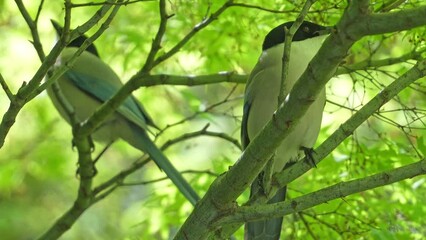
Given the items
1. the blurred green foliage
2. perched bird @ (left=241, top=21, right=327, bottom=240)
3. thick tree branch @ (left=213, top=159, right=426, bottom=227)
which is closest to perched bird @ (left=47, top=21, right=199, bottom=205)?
the blurred green foliage

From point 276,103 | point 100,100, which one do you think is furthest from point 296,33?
point 100,100

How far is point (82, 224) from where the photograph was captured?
6.20 meters

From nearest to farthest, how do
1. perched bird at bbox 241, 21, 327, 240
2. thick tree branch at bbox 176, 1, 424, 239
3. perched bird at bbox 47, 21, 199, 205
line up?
thick tree branch at bbox 176, 1, 424, 239 < perched bird at bbox 241, 21, 327, 240 < perched bird at bbox 47, 21, 199, 205

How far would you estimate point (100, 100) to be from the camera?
4168 millimetres

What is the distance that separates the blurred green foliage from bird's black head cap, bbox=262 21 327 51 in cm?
4

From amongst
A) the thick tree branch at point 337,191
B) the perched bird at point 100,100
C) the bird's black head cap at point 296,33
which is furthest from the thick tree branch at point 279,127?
the perched bird at point 100,100

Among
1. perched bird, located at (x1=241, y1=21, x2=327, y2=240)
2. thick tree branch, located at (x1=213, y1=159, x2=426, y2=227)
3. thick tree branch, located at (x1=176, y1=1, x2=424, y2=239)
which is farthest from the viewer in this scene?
perched bird, located at (x1=241, y1=21, x2=327, y2=240)

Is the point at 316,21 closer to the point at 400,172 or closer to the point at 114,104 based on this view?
the point at 114,104

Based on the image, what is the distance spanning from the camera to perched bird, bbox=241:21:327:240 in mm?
Result: 2791

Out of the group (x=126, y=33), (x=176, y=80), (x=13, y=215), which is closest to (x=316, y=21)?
(x=176, y=80)

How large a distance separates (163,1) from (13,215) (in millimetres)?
3422

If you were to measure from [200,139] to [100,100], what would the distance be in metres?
2.07

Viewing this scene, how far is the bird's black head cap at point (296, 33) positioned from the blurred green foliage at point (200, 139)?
4 cm

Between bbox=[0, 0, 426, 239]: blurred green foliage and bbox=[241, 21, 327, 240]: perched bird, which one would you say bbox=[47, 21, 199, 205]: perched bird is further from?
bbox=[241, 21, 327, 240]: perched bird
